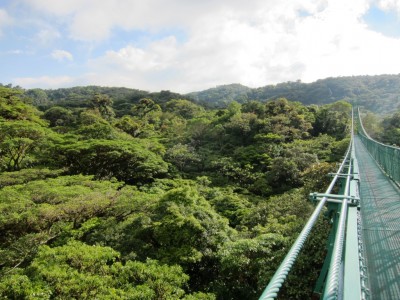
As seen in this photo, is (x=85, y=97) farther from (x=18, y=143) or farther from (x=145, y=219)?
(x=145, y=219)

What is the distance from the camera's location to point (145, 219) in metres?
11.2

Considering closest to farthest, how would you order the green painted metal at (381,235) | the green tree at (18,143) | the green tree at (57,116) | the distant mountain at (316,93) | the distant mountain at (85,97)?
1. the green painted metal at (381,235)
2. the green tree at (18,143)
3. the green tree at (57,116)
4. the distant mountain at (85,97)
5. the distant mountain at (316,93)

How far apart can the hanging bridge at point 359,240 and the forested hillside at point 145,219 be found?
5.98 feet

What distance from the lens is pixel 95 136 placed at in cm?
2514

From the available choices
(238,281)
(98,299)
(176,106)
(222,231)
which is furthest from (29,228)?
(176,106)

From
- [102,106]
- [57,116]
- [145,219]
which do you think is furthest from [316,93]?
[145,219]

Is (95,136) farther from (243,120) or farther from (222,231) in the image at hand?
(222,231)

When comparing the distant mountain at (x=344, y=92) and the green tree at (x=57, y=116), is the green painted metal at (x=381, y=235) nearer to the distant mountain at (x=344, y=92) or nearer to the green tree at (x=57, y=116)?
the green tree at (x=57, y=116)

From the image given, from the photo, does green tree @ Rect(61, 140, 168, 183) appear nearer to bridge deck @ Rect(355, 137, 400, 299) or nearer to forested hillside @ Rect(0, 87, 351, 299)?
forested hillside @ Rect(0, 87, 351, 299)

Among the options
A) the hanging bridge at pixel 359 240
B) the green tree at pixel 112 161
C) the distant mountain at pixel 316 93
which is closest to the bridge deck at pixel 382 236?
the hanging bridge at pixel 359 240

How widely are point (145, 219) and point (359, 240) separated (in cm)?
956

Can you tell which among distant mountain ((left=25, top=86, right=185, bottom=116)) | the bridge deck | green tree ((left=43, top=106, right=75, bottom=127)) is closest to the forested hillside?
the bridge deck

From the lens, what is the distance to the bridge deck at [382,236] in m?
A: 3.19

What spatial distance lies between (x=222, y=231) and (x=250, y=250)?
7.75ft
